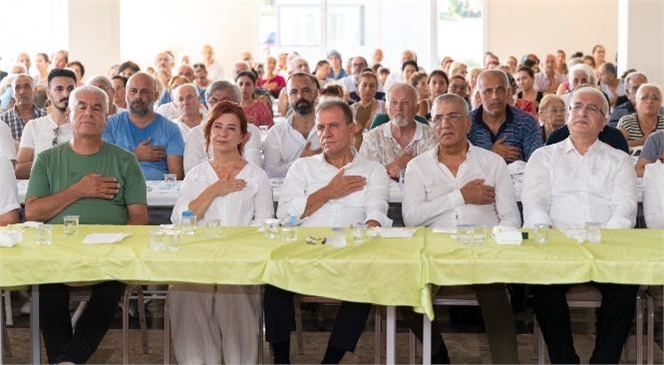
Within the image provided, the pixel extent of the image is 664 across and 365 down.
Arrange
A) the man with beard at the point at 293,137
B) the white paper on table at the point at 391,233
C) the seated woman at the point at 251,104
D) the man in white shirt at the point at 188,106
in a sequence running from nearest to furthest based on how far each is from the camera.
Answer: the white paper on table at the point at 391,233
the man with beard at the point at 293,137
the man in white shirt at the point at 188,106
the seated woman at the point at 251,104

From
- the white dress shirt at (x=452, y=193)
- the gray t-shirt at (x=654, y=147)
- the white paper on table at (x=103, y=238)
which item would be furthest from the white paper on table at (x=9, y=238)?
the gray t-shirt at (x=654, y=147)

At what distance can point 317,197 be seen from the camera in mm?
5281

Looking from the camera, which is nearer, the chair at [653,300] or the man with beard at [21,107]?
the chair at [653,300]

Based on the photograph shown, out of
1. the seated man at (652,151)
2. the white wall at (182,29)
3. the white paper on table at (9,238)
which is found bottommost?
the white paper on table at (9,238)

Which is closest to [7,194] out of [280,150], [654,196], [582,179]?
[280,150]

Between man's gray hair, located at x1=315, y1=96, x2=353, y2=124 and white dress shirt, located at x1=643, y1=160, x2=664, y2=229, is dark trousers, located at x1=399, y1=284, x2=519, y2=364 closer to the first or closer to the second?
white dress shirt, located at x1=643, y1=160, x2=664, y2=229

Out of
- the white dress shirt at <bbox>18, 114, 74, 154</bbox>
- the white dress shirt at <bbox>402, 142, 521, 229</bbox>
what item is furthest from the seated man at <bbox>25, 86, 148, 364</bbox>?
the white dress shirt at <bbox>18, 114, 74, 154</bbox>

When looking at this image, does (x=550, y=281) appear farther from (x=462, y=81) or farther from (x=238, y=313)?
(x=462, y=81)

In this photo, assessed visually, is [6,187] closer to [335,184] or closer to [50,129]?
[335,184]

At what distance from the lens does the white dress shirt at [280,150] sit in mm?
7199

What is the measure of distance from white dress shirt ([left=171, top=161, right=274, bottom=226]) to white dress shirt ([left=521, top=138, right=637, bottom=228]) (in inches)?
46.2

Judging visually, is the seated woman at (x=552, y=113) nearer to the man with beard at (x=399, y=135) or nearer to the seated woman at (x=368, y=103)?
the man with beard at (x=399, y=135)

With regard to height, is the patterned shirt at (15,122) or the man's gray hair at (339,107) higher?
the man's gray hair at (339,107)

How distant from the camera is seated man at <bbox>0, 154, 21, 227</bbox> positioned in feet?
16.9
